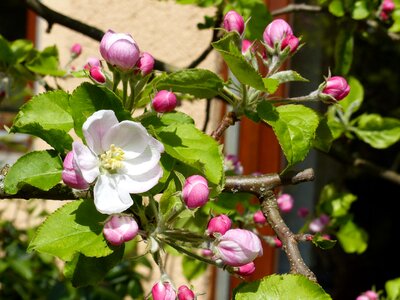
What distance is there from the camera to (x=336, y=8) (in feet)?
5.80

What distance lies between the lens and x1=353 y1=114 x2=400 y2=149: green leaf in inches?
74.6

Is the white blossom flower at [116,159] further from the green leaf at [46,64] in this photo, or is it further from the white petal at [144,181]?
the green leaf at [46,64]

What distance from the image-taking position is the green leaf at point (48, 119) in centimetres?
88

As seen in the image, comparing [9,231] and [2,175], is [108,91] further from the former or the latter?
[9,231]

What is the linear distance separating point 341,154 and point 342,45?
30cm

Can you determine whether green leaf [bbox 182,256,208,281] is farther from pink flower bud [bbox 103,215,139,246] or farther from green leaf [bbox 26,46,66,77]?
pink flower bud [bbox 103,215,139,246]

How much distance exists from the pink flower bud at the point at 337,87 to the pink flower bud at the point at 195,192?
28 centimetres

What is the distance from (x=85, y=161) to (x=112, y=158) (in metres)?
0.05

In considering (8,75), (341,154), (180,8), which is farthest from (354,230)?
(180,8)

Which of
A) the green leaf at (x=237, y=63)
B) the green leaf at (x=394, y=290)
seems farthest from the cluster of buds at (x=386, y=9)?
the green leaf at (x=237, y=63)

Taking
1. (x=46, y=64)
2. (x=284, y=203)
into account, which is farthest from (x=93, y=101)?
(x=284, y=203)

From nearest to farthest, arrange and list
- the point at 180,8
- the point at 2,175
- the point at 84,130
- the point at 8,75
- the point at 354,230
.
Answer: the point at 84,130, the point at 2,175, the point at 8,75, the point at 354,230, the point at 180,8

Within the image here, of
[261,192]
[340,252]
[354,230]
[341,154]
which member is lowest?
[340,252]

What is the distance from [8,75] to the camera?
1542mm
